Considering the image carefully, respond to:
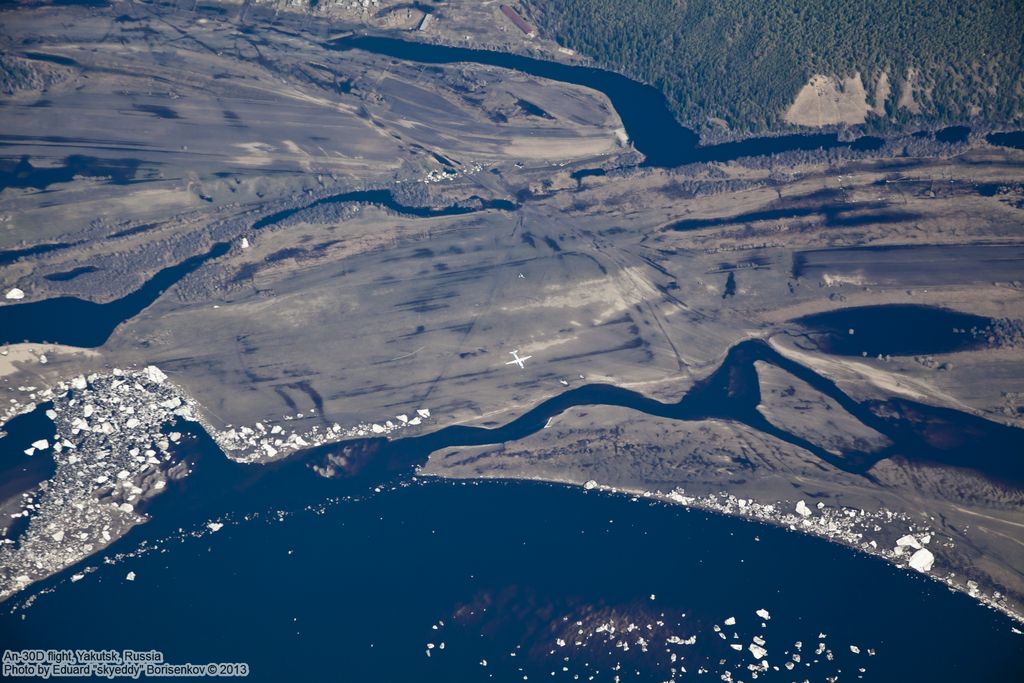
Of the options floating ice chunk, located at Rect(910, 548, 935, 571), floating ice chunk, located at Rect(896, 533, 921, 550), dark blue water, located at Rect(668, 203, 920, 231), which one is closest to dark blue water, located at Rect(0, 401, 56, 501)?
dark blue water, located at Rect(668, 203, 920, 231)

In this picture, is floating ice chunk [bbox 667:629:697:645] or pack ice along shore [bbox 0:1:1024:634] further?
pack ice along shore [bbox 0:1:1024:634]

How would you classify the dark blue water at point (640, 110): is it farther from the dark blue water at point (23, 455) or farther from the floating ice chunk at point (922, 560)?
the dark blue water at point (23, 455)

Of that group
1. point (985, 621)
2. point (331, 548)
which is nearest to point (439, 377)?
point (331, 548)

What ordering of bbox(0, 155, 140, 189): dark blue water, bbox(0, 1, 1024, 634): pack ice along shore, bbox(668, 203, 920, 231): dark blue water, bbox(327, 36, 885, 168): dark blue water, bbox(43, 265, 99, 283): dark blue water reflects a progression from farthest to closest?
bbox(327, 36, 885, 168): dark blue water → bbox(0, 155, 140, 189): dark blue water → bbox(668, 203, 920, 231): dark blue water → bbox(43, 265, 99, 283): dark blue water → bbox(0, 1, 1024, 634): pack ice along shore

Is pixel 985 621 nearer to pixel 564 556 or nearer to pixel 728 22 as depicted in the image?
pixel 564 556

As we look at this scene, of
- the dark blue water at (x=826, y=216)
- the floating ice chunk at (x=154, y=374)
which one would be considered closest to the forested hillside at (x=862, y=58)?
the dark blue water at (x=826, y=216)

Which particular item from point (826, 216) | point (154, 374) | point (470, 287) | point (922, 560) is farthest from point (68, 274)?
point (922, 560)

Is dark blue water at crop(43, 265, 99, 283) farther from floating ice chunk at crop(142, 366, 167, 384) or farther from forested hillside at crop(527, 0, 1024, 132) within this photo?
forested hillside at crop(527, 0, 1024, 132)
